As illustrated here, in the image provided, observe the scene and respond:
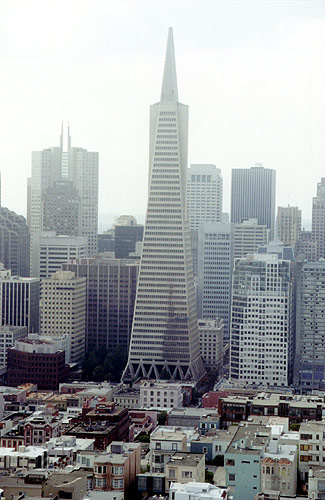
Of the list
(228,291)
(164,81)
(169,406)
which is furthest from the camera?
(228,291)

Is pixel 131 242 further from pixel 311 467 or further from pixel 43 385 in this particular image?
pixel 311 467

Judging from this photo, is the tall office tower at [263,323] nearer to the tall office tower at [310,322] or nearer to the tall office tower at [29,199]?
the tall office tower at [310,322]

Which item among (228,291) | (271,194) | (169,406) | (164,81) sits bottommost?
(169,406)

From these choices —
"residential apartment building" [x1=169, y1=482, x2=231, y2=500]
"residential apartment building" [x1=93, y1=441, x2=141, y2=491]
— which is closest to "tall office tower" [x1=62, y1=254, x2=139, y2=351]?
"residential apartment building" [x1=93, y1=441, x2=141, y2=491]

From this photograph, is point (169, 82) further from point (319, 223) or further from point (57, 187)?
point (57, 187)

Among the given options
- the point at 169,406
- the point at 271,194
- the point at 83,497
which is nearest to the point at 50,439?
the point at 83,497

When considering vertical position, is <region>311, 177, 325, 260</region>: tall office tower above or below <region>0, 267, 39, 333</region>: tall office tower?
above

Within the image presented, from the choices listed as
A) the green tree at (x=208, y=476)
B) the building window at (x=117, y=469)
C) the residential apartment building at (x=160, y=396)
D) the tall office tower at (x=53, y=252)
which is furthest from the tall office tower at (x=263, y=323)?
the building window at (x=117, y=469)

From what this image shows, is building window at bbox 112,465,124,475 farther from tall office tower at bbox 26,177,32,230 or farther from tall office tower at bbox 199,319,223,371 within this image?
tall office tower at bbox 26,177,32,230
